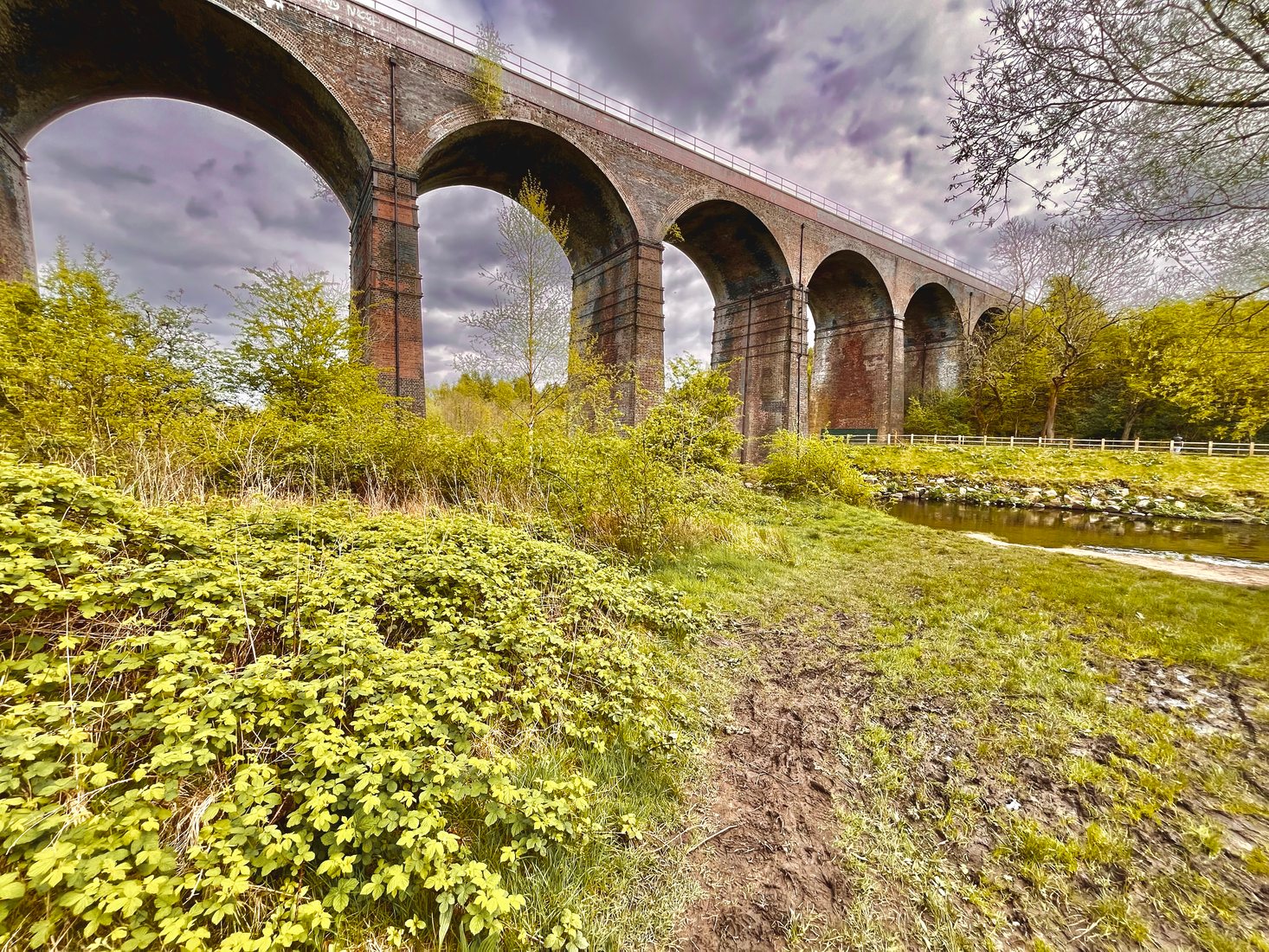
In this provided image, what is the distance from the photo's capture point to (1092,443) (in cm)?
2281

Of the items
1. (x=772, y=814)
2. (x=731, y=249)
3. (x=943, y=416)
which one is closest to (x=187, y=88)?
(x=731, y=249)

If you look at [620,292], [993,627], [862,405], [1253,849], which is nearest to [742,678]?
[1253,849]

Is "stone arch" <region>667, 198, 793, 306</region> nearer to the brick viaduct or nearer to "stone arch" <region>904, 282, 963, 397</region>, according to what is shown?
the brick viaduct

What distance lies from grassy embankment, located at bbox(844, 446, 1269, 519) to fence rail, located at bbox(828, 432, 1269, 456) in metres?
1.67

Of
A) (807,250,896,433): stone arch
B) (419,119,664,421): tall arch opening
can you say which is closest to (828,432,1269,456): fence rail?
(807,250,896,433): stone arch

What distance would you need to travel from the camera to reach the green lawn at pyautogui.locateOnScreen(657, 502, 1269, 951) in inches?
65.2

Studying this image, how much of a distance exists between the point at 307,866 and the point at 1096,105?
6840 millimetres

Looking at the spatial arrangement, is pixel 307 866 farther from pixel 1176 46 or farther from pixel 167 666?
pixel 1176 46

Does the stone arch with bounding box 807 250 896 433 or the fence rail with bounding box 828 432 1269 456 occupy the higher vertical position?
the stone arch with bounding box 807 250 896 433

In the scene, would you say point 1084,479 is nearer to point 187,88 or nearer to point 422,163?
point 422,163

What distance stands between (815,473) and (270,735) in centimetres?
1160

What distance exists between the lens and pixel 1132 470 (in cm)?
1482

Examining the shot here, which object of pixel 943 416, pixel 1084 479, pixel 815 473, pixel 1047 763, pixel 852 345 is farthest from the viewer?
pixel 943 416

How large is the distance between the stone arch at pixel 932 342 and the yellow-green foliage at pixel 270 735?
30787 mm
